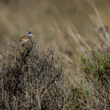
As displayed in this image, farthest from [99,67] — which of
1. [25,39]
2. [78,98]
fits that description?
[25,39]

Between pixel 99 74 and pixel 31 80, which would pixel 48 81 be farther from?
pixel 99 74

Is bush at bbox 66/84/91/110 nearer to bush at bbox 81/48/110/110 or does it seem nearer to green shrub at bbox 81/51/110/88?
bush at bbox 81/48/110/110

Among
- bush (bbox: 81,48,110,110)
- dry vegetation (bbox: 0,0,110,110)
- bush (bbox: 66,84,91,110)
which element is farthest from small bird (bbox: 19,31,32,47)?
bush (bbox: 66,84,91,110)

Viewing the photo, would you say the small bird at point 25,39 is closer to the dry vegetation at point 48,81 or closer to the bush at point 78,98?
the dry vegetation at point 48,81

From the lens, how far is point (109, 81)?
4.17 m

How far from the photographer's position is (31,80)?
4.23 m

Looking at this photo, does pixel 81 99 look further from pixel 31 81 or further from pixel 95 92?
pixel 31 81

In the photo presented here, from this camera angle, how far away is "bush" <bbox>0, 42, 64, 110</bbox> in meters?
3.96

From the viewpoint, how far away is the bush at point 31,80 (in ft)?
13.0

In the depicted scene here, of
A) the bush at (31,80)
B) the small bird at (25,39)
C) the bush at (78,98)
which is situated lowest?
the bush at (78,98)

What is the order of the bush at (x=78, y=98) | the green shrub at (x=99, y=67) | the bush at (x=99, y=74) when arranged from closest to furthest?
the bush at (x=99, y=74) → the bush at (x=78, y=98) → the green shrub at (x=99, y=67)

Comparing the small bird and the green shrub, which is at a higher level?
Answer: the small bird

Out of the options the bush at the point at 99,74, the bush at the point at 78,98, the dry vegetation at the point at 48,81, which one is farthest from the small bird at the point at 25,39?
the bush at the point at 78,98

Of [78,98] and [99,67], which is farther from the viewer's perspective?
[99,67]
